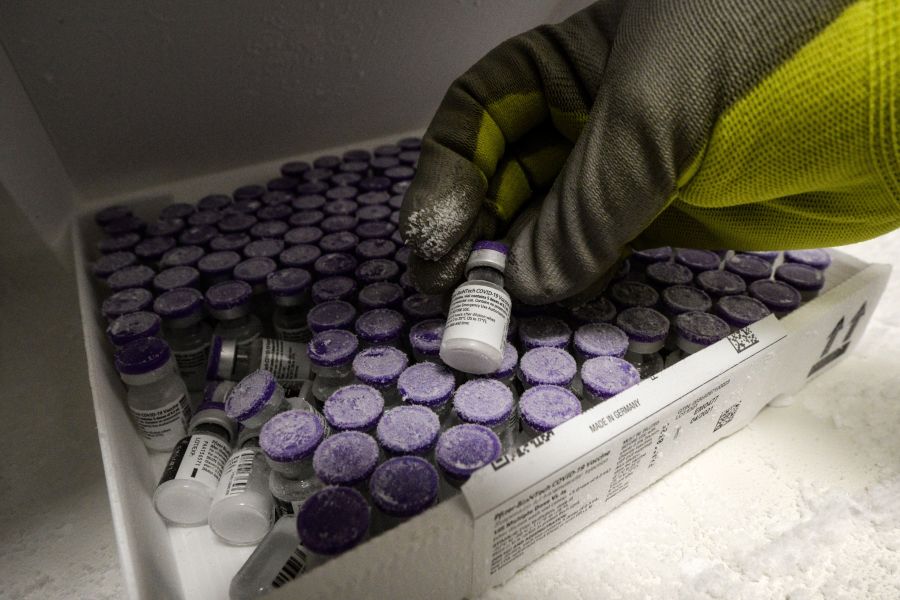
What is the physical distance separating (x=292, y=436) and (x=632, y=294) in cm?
60

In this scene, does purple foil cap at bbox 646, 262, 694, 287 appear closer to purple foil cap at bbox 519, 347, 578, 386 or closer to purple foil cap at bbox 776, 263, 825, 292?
purple foil cap at bbox 776, 263, 825, 292

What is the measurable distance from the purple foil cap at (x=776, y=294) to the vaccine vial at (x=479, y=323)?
50cm

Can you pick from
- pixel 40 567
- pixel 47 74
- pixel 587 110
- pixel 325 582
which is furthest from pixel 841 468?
pixel 47 74

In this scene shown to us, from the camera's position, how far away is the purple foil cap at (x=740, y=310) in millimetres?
932

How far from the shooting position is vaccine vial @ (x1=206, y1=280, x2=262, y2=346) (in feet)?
3.28

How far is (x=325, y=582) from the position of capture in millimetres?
567

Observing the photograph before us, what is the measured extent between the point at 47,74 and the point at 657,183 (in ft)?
3.83

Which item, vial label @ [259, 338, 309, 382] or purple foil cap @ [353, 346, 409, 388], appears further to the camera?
vial label @ [259, 338, 309, 382]

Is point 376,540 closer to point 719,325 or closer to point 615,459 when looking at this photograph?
point 615,459

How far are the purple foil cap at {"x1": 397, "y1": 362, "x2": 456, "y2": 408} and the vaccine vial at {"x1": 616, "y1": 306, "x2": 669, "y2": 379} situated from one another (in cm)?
30

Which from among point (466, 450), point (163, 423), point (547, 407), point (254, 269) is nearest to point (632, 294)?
point (547, 407)

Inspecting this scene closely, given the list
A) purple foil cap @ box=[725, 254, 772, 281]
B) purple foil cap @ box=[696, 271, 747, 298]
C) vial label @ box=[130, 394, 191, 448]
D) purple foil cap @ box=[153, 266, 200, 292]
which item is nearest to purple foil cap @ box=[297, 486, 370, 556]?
Answer: vial label @ box=[130, 394, 191, 448]

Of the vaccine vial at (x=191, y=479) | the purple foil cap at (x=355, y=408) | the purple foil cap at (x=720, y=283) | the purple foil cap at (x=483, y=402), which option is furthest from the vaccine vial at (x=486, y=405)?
the purple foil cap at (x=720, y=283)

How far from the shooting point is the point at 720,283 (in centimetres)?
103
